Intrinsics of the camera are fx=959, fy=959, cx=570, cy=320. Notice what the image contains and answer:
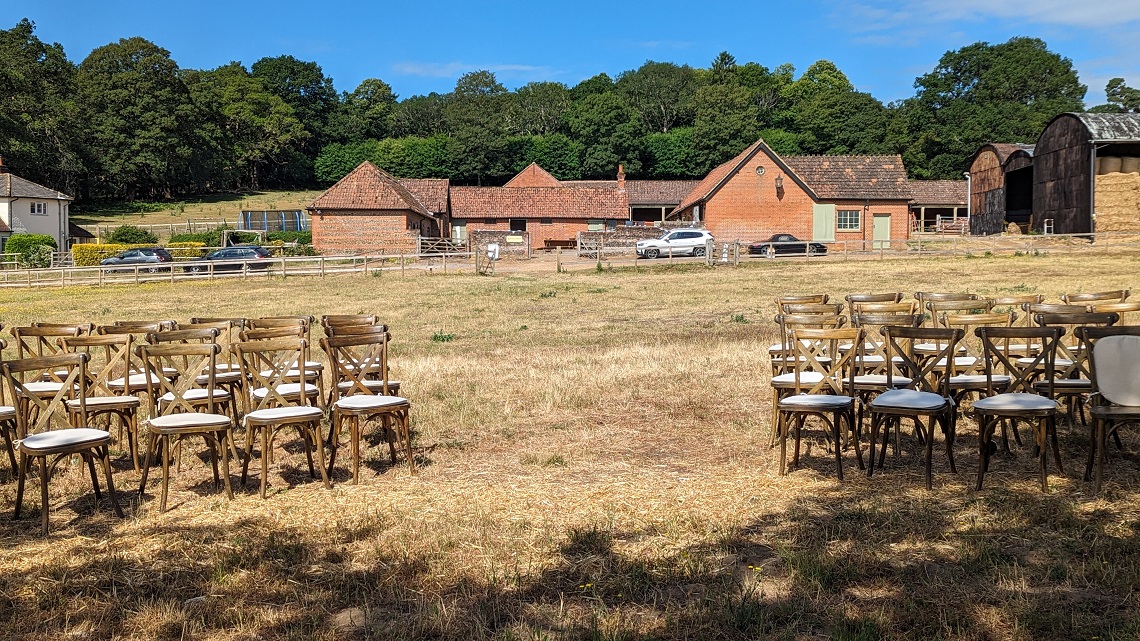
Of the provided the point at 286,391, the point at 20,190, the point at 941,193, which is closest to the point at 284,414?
the point at 286,391

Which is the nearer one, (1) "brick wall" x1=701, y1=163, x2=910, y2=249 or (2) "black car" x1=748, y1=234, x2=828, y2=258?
(2) "black car" x1=748, y1=234, x2=828, y2=258

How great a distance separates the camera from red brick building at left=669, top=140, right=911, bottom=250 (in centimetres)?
5247

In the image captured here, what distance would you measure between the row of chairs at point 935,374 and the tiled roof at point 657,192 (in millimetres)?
61636

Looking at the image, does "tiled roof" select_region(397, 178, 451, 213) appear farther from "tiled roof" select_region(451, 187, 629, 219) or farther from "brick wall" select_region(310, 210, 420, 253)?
"brick wall" select_region(310, 210, 420, 253)

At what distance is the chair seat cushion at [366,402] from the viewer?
8055mm

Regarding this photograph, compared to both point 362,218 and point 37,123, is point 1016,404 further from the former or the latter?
point 37,123

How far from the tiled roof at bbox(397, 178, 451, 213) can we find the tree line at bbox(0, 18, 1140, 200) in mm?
33841

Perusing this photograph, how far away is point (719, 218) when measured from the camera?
173ft

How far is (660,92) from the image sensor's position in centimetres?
12369

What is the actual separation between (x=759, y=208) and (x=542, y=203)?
16.5m

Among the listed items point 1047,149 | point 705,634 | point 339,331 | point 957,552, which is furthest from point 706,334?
point 1047,149

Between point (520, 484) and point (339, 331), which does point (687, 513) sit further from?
point (339, 331)

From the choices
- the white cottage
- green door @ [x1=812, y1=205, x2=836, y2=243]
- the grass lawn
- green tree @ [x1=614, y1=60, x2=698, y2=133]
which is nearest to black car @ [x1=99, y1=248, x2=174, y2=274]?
the white cottage

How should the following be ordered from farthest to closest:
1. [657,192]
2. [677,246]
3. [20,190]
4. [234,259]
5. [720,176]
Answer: [657,192]
[20,190]
[720,176]
[677,246]
[234,259]
